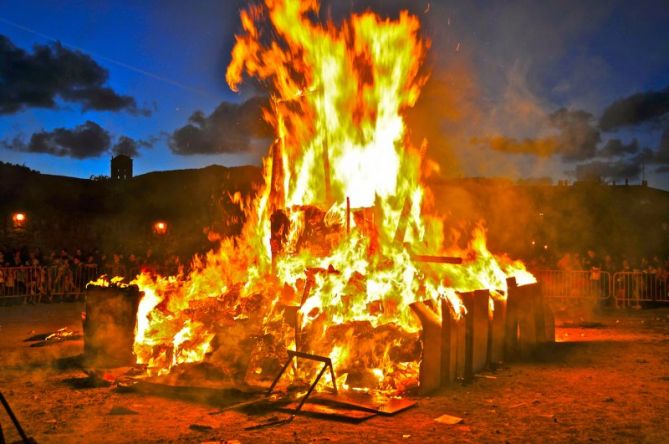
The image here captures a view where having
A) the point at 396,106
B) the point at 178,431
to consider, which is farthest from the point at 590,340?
the point at 178,431

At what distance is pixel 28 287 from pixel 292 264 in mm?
13572

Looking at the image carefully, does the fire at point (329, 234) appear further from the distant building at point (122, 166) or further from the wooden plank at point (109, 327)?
the distant building at point (122, 166)

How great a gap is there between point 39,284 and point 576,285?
19.2 m

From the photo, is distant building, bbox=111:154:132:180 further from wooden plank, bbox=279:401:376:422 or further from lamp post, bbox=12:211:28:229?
wooden plank, bbox=279:401:376:422

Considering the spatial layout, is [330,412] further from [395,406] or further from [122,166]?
[122,166]

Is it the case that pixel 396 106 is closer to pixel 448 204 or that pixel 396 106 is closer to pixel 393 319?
pixel 393 319

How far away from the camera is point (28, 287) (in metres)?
20.5

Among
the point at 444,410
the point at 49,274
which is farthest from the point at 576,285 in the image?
the point at 49,274

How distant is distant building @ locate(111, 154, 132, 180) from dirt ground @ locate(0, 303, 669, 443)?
33.4 m

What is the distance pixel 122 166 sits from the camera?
143ft

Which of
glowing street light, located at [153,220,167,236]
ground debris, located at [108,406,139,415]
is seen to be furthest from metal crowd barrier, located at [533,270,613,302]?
glowing street light, located at [153,220,167,236]

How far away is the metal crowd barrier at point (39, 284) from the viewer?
1997 cm

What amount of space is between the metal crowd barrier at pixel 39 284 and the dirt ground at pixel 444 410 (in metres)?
9.58

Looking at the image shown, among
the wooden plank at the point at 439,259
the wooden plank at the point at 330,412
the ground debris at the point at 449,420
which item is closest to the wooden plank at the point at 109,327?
the wooden plank at the point at 330,412
